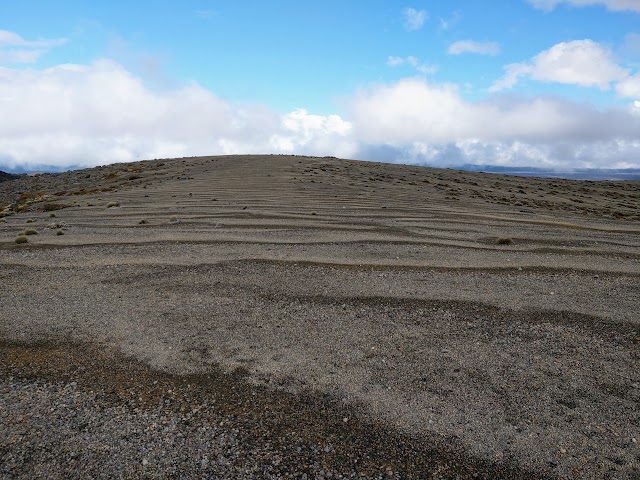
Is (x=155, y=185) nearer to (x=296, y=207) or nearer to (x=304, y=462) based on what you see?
(x=296, y=207)

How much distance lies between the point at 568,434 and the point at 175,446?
4.01m

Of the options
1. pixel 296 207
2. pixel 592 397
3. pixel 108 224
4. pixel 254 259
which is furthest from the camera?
pixel 296 207

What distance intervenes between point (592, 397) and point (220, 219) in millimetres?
13218

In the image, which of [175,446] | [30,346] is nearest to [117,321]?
[30,346]

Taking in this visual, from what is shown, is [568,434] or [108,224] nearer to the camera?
[568,434]

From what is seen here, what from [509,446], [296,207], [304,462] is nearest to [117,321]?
[304,462]

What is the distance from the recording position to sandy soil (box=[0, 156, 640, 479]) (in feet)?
14.7

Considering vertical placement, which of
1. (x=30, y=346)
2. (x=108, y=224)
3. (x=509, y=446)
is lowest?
(x=509, y=446)

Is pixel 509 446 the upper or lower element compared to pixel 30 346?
lower

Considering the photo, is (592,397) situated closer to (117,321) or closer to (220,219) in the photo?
(117,321)

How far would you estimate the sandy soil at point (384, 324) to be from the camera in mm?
4473

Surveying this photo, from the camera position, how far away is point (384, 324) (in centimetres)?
686

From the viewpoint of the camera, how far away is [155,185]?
29.4 meters

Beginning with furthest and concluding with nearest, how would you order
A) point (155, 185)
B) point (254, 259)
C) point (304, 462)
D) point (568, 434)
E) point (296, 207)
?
point (155, 185) → point (296, 207) → point (254, 259) → point (568, 434) → point (304, 462)
